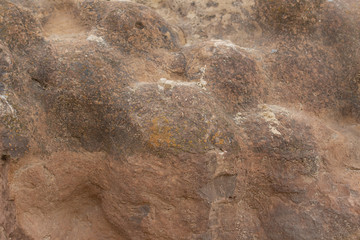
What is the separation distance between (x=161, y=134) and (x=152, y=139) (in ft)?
0.26

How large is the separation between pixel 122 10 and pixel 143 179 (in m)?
1.55

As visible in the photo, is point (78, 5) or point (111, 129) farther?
point (78, 5)

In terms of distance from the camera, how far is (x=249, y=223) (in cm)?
283

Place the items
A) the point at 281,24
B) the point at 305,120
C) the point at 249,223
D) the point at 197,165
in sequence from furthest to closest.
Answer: the point at 281,24, the point at 305,120, the point at 249,223, the point at 197,165

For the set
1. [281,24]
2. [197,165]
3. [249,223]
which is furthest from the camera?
[281,24]

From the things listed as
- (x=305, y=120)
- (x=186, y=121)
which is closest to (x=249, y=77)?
(x=305, y=120)

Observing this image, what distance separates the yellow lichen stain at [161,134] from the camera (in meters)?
2.54

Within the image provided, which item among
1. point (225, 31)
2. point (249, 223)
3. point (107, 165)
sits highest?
point (225, 31)

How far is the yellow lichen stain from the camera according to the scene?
8.34 ft

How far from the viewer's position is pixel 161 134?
2549 millimetres

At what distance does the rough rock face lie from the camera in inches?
101

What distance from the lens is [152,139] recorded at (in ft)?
8.38

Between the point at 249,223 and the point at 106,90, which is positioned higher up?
the point at 106,90

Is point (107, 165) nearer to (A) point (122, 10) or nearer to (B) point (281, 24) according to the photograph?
(A) point (122, 10)
